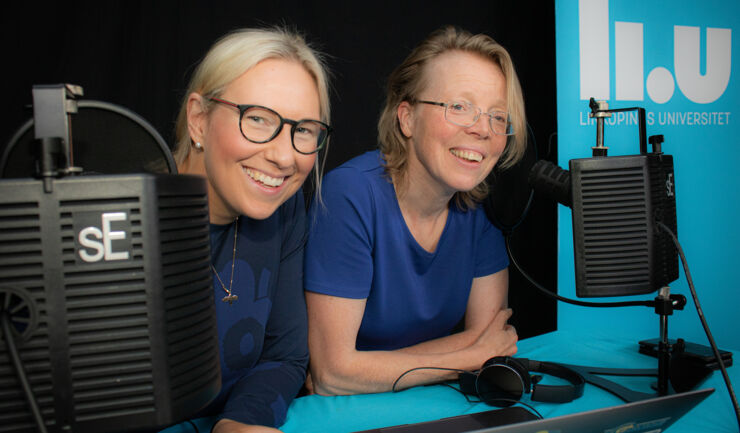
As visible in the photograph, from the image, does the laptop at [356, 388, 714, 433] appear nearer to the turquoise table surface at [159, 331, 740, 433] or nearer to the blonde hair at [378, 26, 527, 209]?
the turquoise table surface at [159, 331, 740, 433]

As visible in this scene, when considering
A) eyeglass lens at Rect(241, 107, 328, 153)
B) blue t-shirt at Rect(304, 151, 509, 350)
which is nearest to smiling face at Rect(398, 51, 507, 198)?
blue t-shirt at Rect(304, 151, 509, 350)

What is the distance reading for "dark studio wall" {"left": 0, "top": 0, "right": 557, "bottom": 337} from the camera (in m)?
1.86

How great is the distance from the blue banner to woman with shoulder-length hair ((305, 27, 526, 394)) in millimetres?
550

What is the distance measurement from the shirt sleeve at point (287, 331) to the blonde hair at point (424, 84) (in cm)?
38

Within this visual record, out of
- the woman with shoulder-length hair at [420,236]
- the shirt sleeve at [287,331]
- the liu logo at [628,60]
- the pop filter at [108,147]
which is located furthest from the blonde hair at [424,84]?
the pop filter at [108,147]

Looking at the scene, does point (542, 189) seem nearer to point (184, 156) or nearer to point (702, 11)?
point (184, 156)

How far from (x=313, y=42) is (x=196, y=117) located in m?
1.15

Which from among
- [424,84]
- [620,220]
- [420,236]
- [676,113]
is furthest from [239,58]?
[676,113]

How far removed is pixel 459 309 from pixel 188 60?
1.42 meters

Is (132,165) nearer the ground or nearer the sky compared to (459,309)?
nearer the sky

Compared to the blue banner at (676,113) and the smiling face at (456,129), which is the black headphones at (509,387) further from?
the blue banner at (676,113)

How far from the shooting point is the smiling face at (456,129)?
1493 millimetres

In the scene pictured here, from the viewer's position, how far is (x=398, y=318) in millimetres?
1576

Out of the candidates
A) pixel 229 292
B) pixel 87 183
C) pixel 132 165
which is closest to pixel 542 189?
pixel 229 292
